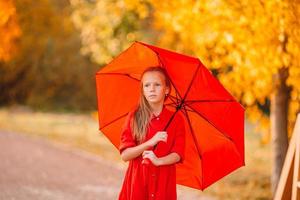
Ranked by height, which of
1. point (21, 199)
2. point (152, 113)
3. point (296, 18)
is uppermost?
point (296, 18)

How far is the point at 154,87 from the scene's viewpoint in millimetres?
4746

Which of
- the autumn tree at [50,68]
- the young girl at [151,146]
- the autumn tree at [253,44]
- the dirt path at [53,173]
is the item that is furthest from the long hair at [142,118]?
the autumn tree at [50,68]

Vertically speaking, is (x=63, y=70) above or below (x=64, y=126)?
above

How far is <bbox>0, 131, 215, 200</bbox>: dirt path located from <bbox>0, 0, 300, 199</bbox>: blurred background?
0.72m

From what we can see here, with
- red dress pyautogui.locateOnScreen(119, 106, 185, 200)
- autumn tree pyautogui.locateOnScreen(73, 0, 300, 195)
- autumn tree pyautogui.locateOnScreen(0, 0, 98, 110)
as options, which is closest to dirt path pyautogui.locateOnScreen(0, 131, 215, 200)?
autumn tree pyautogui.locateOnScreen(73, 0, 300, 195)

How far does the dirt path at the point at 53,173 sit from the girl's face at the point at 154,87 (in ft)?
16.7

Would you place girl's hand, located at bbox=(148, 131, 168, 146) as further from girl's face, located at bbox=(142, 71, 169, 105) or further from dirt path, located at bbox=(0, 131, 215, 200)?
dirt path, located at bbox=(0, 131, 215, 200)

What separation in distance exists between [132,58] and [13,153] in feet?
33.5

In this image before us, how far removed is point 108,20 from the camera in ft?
47.3

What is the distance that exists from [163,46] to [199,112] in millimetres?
9360

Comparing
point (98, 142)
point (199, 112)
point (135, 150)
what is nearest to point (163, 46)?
point (98, 142)

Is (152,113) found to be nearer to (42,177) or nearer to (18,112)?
(42,177)

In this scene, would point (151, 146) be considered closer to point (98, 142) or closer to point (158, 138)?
point (158, 138)

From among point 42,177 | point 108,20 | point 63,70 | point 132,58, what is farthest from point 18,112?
point 132,58
